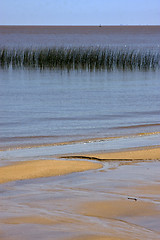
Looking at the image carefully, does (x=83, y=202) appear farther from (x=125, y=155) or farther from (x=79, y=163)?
(x=125, y=155)

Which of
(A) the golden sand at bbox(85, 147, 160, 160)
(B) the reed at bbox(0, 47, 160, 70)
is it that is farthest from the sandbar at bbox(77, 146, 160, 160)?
(B) the reed at bbox(0, 47, 160, 70)

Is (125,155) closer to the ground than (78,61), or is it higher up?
closer to the ground

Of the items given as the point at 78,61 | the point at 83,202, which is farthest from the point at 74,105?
the point at 78,61

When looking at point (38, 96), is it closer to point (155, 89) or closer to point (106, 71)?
point (155, 89)

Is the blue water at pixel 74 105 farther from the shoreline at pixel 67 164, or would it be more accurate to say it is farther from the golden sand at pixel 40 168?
the golden sand at pixel 40 168

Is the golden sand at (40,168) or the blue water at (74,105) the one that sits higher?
the blue water at (74,105)

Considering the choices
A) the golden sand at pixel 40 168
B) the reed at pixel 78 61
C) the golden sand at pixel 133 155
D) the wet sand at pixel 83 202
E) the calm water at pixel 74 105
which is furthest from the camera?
the reed at pixel 78 61

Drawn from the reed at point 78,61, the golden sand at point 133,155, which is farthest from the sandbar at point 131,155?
the reed at point 78,61

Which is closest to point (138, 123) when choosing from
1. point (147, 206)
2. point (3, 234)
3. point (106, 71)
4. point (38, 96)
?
point (38, 96)

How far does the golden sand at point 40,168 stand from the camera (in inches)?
242

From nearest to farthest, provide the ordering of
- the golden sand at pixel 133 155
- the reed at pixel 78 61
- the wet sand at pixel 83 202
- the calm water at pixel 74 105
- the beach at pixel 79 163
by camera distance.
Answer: the wet sand at pixel 83 202 → the beach at pixel 79 163 → the golden sand at pixel 133 155 → the calm water at pixel 74 105 → the reed at pixel 78 61

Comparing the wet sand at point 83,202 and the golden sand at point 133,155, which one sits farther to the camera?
the golden sand at point 133,155

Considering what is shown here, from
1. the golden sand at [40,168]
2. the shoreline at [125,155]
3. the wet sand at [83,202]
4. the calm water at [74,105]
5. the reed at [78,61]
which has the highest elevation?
the reed at [78,61]

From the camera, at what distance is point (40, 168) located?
258 inches
